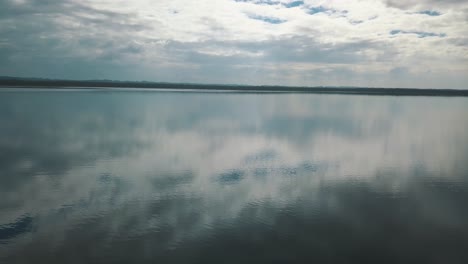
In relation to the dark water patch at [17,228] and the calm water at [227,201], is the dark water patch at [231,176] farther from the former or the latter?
the dark water patch at [17,228]

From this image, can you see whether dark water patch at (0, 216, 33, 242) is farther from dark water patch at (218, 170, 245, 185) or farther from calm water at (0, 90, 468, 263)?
dark water patch at (218, 170, 245, 185)

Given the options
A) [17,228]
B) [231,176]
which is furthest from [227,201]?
[17,228]

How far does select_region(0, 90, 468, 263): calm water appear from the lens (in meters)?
7.86

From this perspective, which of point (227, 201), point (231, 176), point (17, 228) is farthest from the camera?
point (231, 176)

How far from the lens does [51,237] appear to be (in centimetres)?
835

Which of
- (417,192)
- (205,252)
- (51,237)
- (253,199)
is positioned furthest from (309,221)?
(51,237)

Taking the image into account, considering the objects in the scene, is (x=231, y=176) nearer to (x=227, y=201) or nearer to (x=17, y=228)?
(x=227, y=201)

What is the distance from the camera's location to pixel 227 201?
11281 mm

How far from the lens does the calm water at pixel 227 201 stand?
25.8ft

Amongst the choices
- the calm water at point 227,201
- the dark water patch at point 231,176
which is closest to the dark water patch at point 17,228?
the calm water at point 227,201

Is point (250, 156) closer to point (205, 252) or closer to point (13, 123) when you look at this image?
point (205, 252)

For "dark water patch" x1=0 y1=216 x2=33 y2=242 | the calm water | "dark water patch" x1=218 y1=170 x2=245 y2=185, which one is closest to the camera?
the calm water

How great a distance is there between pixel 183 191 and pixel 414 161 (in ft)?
43.7

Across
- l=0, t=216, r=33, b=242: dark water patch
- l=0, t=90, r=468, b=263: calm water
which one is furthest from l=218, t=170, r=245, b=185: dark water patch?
l=0, t=216, r=33, b=242: dark water patch
